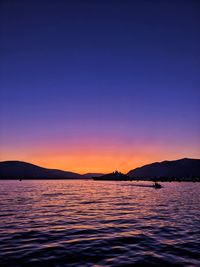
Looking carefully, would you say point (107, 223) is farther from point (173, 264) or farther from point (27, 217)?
point (173, 264)

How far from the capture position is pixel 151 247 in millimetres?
15680

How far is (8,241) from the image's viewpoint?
16.8 m

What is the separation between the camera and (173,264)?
41.2 feet

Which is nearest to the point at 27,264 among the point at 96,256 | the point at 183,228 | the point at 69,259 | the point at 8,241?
the point at 69,259

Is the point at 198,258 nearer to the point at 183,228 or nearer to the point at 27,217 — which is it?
the point at 183,228

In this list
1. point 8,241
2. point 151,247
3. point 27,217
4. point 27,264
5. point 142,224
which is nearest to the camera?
point 27,264

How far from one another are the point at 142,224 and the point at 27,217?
42.0ft

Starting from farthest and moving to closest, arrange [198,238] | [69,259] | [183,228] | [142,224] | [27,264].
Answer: [142,224], [183,228], [198,238], [69,259], [27,264]

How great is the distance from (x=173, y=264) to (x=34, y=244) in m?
8.90

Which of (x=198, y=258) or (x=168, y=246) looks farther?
(x=168, y=246)

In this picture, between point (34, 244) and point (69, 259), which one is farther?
point (34, 244)

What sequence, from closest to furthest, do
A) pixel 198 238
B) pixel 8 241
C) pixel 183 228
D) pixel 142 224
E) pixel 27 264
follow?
pixel 27 264, pixel 8 241, pixel 198 238, pixel 183 228, pixel 142 224

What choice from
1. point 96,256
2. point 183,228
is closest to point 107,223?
point 183,228

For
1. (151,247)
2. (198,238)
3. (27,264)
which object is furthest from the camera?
(198,238)
